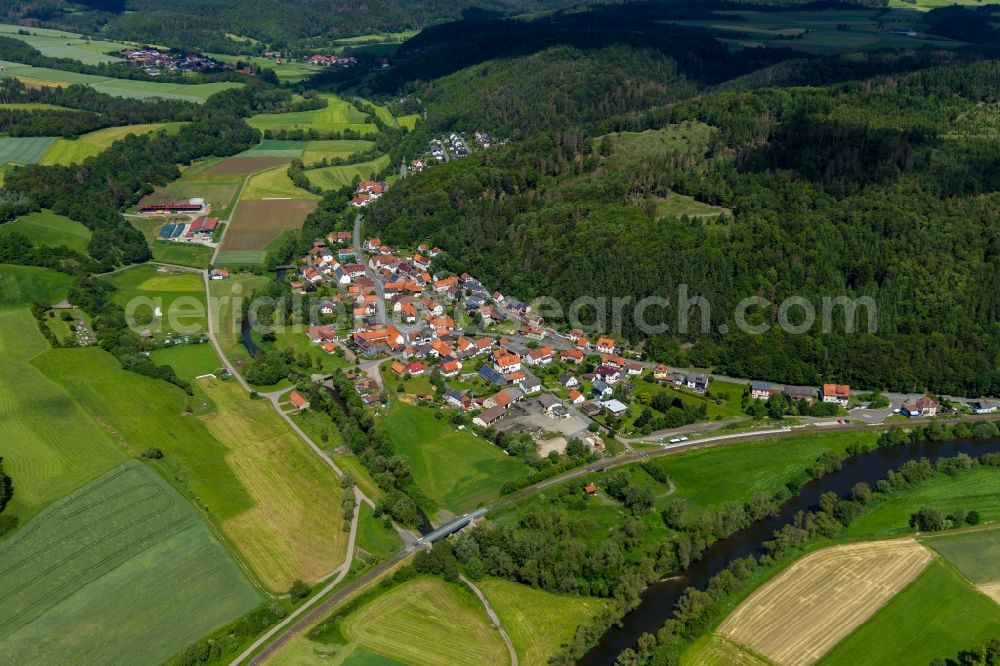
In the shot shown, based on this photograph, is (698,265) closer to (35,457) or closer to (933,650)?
(933,650)

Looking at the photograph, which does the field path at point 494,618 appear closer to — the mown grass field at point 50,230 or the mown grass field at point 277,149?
Answer: the mown grass field at point 50,230

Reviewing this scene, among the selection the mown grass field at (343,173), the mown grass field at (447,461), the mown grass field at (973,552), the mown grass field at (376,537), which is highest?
the mown grass field at (343,173)

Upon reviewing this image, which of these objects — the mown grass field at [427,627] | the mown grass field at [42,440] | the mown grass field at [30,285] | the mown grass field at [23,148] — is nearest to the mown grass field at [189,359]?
the mown grass field at [42,440]

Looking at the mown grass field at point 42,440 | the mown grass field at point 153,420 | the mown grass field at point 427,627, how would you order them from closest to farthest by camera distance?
the mown grass field at point 427,627 < the mown grass field at point 42,440 < the mown grass field at point 153,420

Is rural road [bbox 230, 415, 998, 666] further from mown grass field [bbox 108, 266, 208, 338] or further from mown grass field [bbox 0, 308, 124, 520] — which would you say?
mown grass field [bbox 108, 266, 208, 338]

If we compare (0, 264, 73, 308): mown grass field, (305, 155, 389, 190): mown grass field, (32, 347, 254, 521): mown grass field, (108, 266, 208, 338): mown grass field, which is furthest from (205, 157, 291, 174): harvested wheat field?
(32, 347, 254, 521): mown grass field

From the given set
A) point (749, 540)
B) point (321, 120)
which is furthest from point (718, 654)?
point (321, 120)
